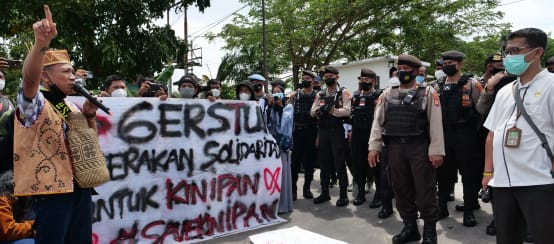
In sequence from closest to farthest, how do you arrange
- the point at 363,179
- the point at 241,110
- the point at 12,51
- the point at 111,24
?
the point at 241,110 < the point at 363,179 < the point at 111,24 < the point at 12,51

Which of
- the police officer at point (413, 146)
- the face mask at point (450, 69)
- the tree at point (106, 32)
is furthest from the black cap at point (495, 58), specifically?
the tree at point (106, 32)

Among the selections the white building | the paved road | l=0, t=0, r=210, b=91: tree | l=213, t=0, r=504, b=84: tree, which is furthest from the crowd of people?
l=213, t=0, r=504, b=84: tree

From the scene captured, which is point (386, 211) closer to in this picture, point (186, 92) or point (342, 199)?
point (342, 199)

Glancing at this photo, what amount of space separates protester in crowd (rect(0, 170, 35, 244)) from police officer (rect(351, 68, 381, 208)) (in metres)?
4.05

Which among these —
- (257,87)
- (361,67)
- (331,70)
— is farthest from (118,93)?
(361,67)

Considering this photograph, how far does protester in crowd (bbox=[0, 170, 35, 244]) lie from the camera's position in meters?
2.86

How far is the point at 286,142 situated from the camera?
5379 millimetres

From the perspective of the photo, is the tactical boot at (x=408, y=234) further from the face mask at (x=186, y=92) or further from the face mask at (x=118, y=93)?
the face mask at (x=118, y=93)

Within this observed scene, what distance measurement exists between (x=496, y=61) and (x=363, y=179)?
233 centimetres

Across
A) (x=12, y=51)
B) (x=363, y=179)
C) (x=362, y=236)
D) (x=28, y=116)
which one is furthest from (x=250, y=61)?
(x=28, y=116)

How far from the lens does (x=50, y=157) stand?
237 centimetres

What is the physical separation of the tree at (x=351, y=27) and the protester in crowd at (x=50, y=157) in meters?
18.4

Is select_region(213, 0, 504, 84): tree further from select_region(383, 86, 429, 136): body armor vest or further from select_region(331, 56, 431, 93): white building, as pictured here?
select_region(383, 86, 429, 136): body armor vest

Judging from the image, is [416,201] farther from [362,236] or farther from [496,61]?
[496,61]
